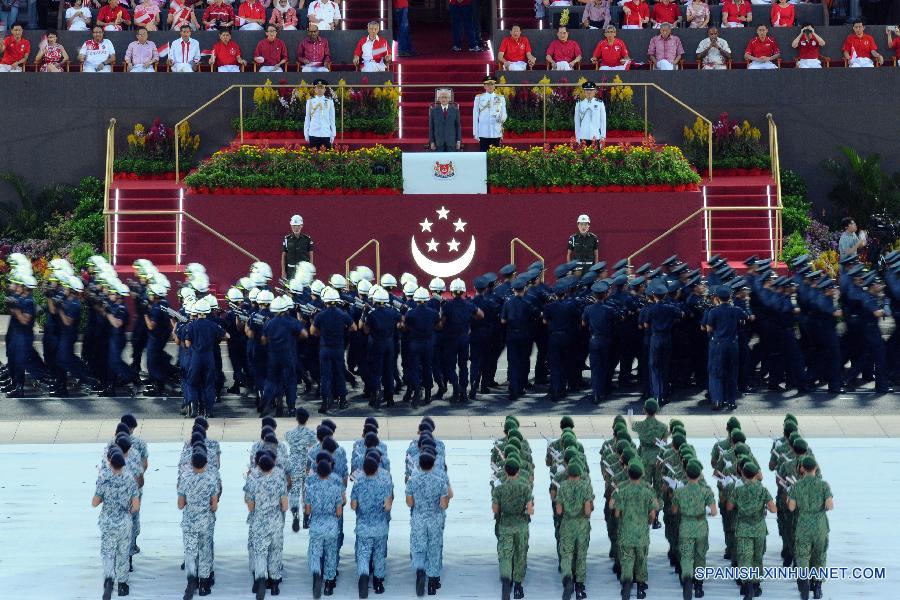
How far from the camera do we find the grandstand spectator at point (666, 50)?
3503 centimetres

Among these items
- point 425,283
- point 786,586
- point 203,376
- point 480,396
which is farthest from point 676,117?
point 786,586

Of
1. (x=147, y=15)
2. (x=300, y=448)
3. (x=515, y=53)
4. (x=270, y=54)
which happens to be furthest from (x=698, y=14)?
(x=300, y=448)

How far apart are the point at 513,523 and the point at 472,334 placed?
8.47 meters

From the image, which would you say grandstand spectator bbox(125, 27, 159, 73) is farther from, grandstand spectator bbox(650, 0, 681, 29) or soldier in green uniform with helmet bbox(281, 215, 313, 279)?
grandstand spectator bbox(650, 0, 681, 29)

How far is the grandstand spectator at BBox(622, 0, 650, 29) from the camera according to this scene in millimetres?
35781

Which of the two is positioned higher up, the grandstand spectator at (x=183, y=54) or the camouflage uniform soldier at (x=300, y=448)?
the grandstand spectator at (x=183, y=54)

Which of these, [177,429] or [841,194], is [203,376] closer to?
[177,429]

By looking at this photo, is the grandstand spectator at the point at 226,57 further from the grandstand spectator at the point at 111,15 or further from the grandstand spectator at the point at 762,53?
the grandstand spectator at the point at 762,53

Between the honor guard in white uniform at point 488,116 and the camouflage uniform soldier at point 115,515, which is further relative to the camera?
the honor guard in white uniform at point 488,116

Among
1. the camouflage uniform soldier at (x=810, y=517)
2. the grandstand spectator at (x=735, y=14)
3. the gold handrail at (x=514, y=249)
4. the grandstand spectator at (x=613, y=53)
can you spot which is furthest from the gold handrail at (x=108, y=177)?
the camouflage uniform soldier at (x=810, y=517)

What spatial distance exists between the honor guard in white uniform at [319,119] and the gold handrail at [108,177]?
141 inches

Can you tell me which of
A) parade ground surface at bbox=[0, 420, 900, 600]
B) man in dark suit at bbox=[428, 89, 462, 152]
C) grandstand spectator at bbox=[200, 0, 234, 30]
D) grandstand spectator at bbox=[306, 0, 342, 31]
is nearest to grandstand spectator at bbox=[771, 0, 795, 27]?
man in dark suit at bbox=[428, 89, 462, 152]

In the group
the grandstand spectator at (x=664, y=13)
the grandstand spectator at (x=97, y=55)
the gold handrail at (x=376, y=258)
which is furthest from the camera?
the grandstand spectator at (x=664, y=13)

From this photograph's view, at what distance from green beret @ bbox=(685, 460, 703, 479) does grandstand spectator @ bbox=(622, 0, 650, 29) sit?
1875 cm
